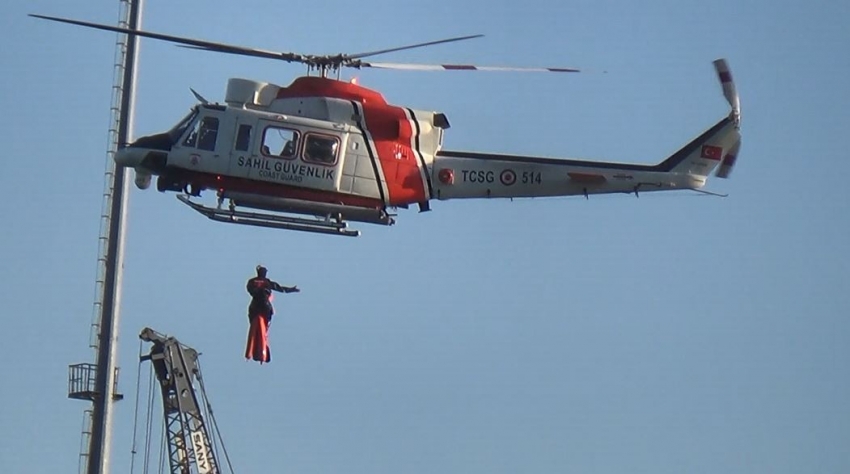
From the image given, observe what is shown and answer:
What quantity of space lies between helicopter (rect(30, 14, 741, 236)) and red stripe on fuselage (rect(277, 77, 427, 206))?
0.07 feet

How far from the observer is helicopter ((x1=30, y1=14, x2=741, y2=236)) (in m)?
51.3

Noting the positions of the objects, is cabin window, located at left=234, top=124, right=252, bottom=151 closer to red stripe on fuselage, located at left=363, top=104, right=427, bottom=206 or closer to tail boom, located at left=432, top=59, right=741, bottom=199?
red stripe on fuselage, located at left=363, top=104, right=427, bottom=206

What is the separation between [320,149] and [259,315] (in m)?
4.35

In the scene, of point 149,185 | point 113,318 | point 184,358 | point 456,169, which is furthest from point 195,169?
point 113,318

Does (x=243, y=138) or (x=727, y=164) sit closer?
(x=243, y=138)

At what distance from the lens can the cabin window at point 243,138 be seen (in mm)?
51500

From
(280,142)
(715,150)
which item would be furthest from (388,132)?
(715,150)

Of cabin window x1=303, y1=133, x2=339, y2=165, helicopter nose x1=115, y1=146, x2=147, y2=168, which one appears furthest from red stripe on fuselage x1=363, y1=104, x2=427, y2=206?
helicopter nose x1=115, y1=146, x2=147, y2=168

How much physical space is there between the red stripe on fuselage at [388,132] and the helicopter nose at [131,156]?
3288mm

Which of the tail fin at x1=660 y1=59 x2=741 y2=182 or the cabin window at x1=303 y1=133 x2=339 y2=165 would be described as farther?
the tail fin at x1=660 y1=59 x2=741 y2=182

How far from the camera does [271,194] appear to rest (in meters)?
51.3

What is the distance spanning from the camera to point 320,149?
169ft

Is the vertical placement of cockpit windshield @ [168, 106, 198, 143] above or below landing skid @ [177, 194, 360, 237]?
above

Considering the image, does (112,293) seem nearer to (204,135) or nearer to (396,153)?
(204,135)
